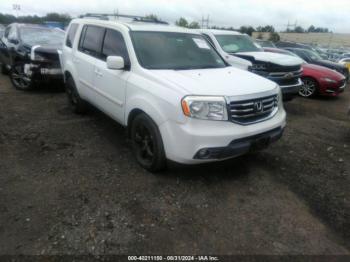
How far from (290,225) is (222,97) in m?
1.48

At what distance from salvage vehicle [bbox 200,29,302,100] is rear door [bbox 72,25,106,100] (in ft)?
12.0

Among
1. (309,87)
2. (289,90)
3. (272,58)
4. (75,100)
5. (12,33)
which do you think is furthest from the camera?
(309,87)

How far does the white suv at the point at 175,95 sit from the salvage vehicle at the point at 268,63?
2.81 m

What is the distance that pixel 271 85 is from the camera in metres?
3.73

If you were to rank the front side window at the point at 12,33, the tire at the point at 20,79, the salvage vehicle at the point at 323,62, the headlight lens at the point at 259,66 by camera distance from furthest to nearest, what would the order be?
1. the salvage vehicle at the point at 323,62
2. the front side window at the point at 12,33
3. the tire at the point at 20,79
4. the headlight lens at the point at 259,66

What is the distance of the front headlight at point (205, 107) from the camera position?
2992mm

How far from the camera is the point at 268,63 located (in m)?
6.87

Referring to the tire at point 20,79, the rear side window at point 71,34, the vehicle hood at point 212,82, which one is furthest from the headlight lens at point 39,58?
the vehicle hood at point 212,82

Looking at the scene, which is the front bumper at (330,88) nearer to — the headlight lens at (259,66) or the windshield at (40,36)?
the headlight lens at (259,66)

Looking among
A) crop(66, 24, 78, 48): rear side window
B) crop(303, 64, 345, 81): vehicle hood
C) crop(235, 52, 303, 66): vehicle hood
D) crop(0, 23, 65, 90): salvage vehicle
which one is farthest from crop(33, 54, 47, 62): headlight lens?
A: crop(303, 64, 345, 81): vehicle hood

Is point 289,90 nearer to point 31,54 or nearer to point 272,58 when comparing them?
point 272,58

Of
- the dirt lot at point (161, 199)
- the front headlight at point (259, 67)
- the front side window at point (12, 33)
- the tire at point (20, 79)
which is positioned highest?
the front side window at point (12, 33)

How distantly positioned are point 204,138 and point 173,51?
164 cm

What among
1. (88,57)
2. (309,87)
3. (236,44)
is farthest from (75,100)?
(309,87)
